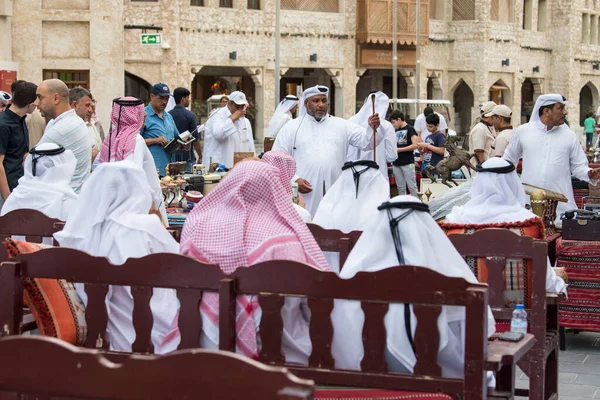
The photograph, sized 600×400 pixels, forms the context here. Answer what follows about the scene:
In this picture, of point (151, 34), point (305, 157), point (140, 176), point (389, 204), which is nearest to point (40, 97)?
point (305, 157)

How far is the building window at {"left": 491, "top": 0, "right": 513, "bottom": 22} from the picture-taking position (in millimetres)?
41516

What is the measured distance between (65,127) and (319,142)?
9.29 feet

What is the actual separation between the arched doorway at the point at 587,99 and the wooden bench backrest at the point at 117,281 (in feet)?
149

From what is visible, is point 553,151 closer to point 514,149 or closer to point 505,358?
point 514,149

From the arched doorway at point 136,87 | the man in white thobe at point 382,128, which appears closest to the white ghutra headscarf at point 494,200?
the man in white thobe at point 382,128

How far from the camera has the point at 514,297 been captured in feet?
18.3

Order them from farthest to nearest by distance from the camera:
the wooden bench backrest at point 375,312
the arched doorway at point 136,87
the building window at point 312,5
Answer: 1. the building window at point 312,5
2. the arched doorway at point 136,87
3. the wooden bench backrest at point 375,312

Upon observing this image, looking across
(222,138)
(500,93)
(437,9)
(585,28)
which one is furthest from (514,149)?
(585,28)

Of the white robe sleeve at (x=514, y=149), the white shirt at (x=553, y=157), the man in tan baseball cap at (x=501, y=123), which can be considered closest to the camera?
the white shirt at (x=553, y=157)

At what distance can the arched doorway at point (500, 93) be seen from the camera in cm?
4172

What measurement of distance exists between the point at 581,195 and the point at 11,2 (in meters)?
14.9

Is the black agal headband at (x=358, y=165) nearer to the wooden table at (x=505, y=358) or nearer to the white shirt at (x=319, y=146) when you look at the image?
the wooden table at (x=505, y=358)

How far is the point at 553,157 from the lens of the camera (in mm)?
9477

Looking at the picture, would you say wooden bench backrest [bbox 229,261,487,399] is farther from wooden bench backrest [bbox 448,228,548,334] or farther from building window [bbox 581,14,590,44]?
building window [bbox 581,14,590,44]
